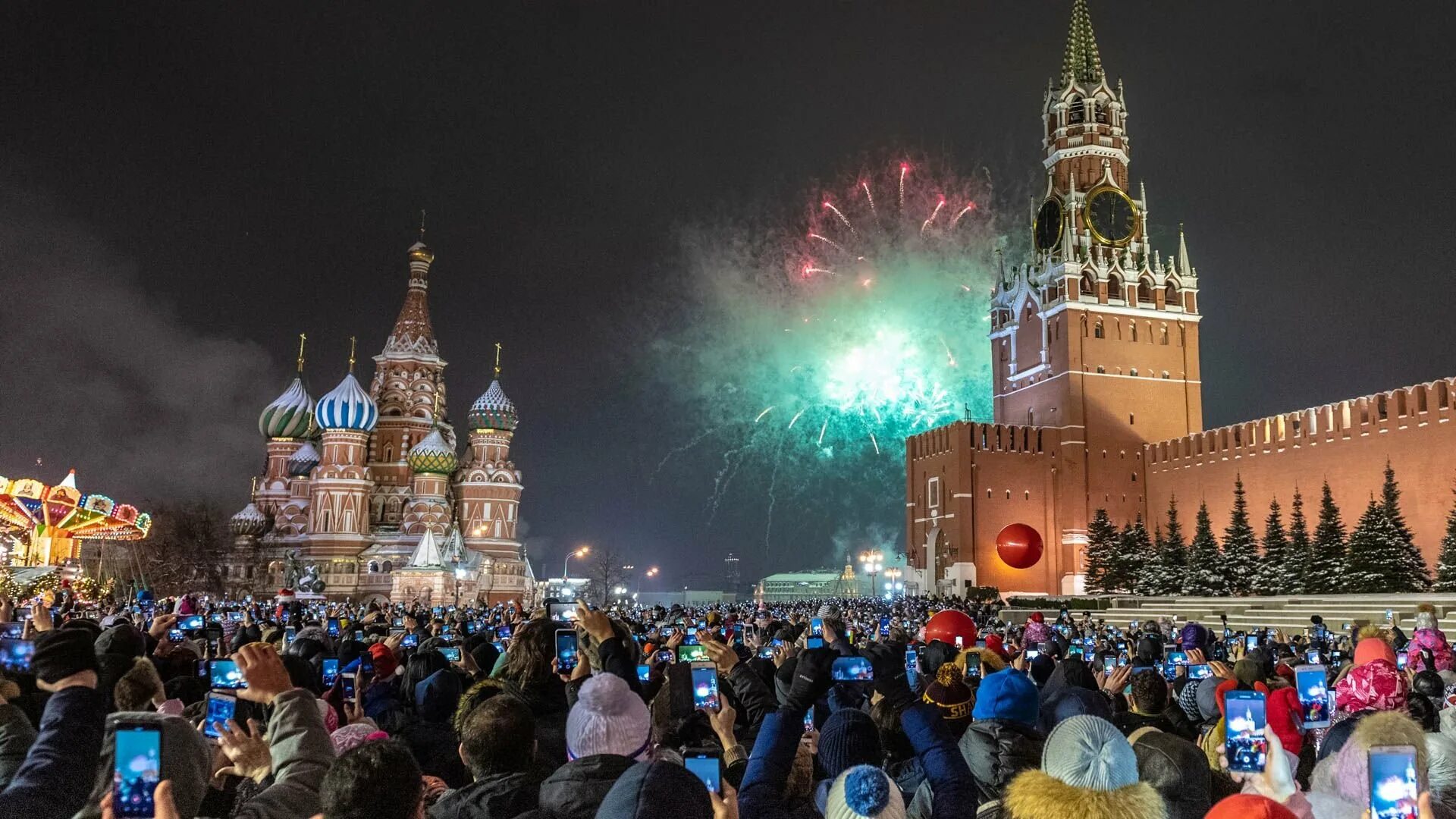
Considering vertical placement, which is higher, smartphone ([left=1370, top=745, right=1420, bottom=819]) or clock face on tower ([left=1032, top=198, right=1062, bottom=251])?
clock face on tower ([left=1032, top=198, right=1062, bottom=251])

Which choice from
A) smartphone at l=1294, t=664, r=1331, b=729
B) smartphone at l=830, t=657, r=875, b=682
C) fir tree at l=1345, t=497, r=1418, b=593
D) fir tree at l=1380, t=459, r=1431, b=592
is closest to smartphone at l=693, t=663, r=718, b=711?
smartphone at l=830, t=657, r=875, b=682

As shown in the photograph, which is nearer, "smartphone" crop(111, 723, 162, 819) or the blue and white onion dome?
"smartphone" crop(111, 723, 162, 819)

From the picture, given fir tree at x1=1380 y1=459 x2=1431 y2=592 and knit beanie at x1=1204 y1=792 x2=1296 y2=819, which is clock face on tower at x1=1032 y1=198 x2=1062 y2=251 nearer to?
fir tree at x1=1380 y1=459 x2=1431 y2=592

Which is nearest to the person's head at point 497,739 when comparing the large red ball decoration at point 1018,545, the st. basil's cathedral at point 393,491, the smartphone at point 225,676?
the smartphone at point 225,676

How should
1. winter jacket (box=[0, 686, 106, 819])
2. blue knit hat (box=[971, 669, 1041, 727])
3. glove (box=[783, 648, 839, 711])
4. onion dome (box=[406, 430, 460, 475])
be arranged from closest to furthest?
winter jacket (box=[0, 686, 106, 819]), glove (box=[783, 648, 839, 711]), blue knit hat (box=[971, 669, 1041, 727]), onion dome (box=[406, 430, 460, 475])

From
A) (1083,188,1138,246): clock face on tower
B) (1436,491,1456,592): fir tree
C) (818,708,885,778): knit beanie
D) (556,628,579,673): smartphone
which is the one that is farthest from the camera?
(1083,188,1138,246): clock face on tower

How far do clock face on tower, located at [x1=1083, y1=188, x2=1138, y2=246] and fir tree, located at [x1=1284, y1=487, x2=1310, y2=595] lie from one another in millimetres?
20480

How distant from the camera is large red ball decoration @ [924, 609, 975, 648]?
359 inches

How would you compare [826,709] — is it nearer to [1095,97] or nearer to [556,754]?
[556,754]

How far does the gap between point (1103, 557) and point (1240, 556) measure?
7.70 metres

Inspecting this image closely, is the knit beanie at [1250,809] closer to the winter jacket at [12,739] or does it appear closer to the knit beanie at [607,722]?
the knit beanie at [607,722]

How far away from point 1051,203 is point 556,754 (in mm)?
57639

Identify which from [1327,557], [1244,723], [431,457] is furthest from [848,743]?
[431,457]

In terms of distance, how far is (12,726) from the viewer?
3.50 m
